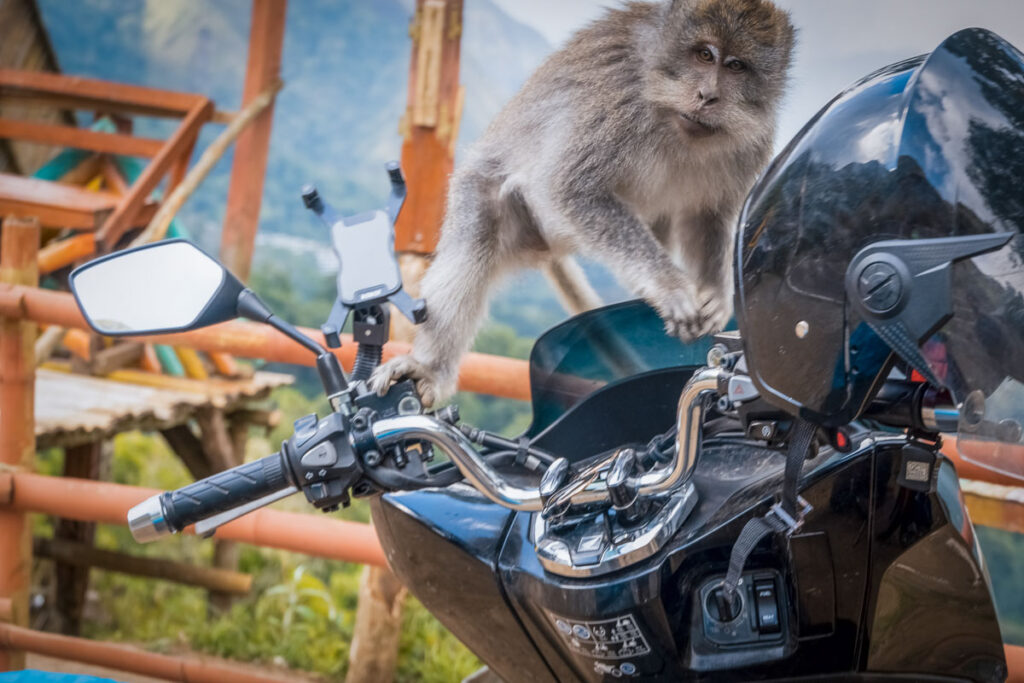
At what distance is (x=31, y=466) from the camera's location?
276 cm

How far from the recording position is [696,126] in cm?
221

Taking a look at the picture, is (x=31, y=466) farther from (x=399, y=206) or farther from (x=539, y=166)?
(x=399, y=206)

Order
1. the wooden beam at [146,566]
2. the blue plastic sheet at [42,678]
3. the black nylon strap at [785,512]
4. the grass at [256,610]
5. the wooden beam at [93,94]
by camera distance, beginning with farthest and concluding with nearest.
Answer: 1. the wooden beam at [93,94]
2. the wooden beam at [146,566]
3. the grass at [256,610]
4. the blue plastic sheet at [42,678]
5. the black nylon strap at [785,512]

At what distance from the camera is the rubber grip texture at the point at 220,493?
47.3 inches

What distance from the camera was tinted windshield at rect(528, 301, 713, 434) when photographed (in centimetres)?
143

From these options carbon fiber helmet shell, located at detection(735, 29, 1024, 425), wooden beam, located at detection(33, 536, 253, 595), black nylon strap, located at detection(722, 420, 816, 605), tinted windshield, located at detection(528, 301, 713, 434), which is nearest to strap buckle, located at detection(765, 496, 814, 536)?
black nylon strap, located at detection(722, 420, 816, 605)

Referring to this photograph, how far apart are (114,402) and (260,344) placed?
2513mm

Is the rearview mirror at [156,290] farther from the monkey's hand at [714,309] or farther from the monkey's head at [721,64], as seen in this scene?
the monkey's head at [721,64]

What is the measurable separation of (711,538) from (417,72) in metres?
3.41

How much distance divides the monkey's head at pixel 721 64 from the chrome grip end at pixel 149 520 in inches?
56.9

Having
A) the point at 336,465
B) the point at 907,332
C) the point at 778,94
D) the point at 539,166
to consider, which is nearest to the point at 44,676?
the point at 336,465

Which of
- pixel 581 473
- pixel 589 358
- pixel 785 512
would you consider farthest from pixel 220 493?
pixel 785 512

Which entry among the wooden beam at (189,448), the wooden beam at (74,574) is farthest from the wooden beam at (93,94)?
the wooden beam at (74,574)

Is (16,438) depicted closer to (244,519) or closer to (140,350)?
(244,519)
